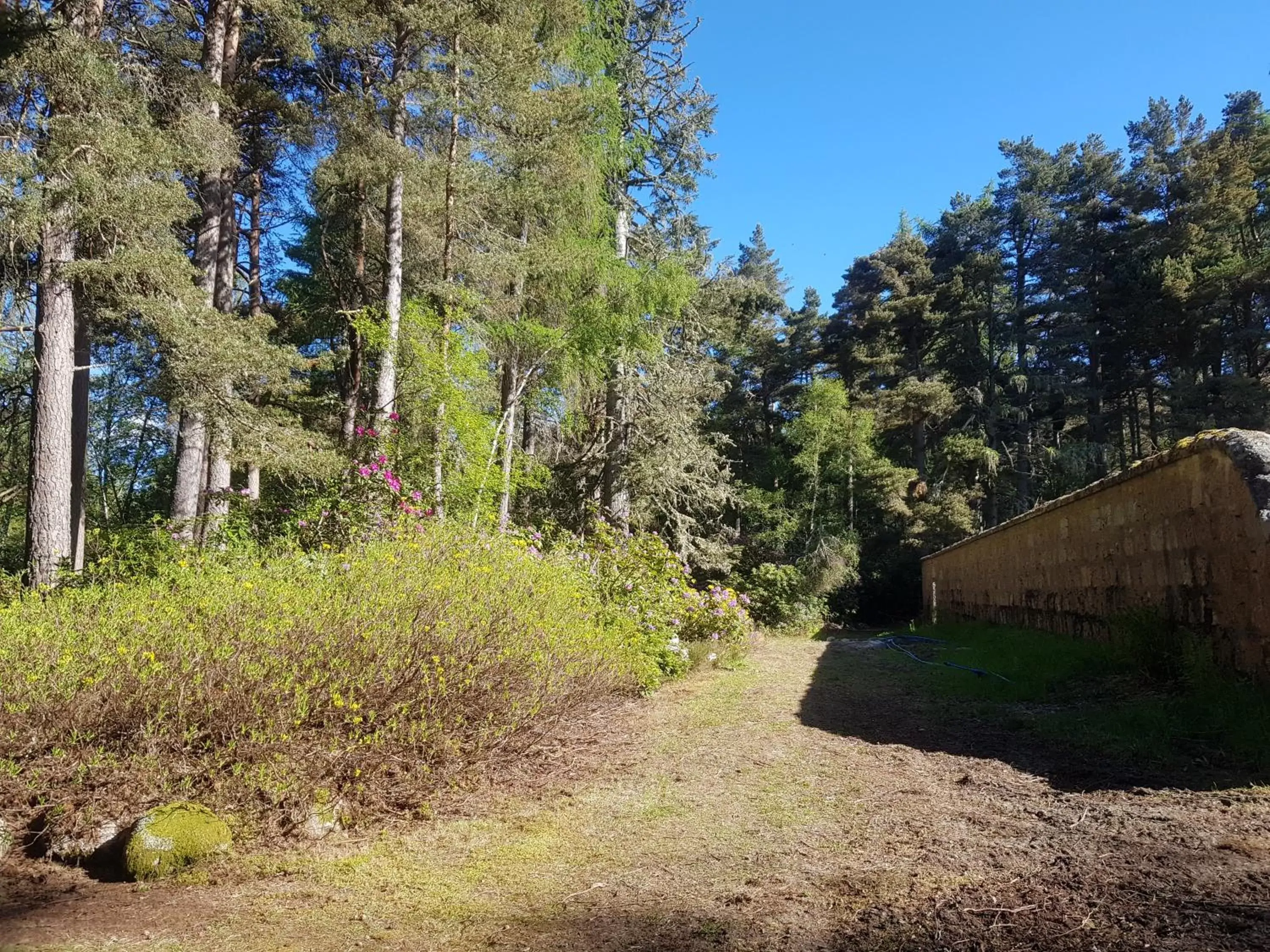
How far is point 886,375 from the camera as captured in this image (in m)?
27.3

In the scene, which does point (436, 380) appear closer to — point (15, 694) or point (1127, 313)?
point (15, 694)

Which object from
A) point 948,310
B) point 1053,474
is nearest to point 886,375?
point 948,310

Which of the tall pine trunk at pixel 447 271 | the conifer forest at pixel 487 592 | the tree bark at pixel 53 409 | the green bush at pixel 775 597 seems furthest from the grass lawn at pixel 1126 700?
the tree bark at pixel 53 409

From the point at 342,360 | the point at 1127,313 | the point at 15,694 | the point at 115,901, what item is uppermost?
the point at 1127,313

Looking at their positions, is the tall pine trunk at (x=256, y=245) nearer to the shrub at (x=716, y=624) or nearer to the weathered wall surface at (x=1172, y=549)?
the shrub at (x=716, y=624)

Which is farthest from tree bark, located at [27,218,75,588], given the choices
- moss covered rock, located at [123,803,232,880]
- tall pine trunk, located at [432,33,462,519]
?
moss covered rock, located at [123,803,232,880]

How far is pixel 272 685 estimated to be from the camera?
3305 mm

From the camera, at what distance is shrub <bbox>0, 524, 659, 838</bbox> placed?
3139 mm

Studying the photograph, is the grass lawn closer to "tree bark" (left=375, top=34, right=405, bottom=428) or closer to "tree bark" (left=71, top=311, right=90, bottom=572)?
"tree bark" (left=375, top=34, right=405, bottom=428)

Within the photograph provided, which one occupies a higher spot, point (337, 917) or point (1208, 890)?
point (1208, 890)

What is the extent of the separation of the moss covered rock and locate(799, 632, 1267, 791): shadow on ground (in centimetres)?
393

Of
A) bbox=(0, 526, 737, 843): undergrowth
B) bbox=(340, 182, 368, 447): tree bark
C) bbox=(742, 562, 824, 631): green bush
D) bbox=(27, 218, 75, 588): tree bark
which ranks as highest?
bbox=(340, 182, 368, 447): tree bark

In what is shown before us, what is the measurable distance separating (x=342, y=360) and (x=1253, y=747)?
13195 mm

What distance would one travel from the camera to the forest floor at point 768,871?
2.21 m
